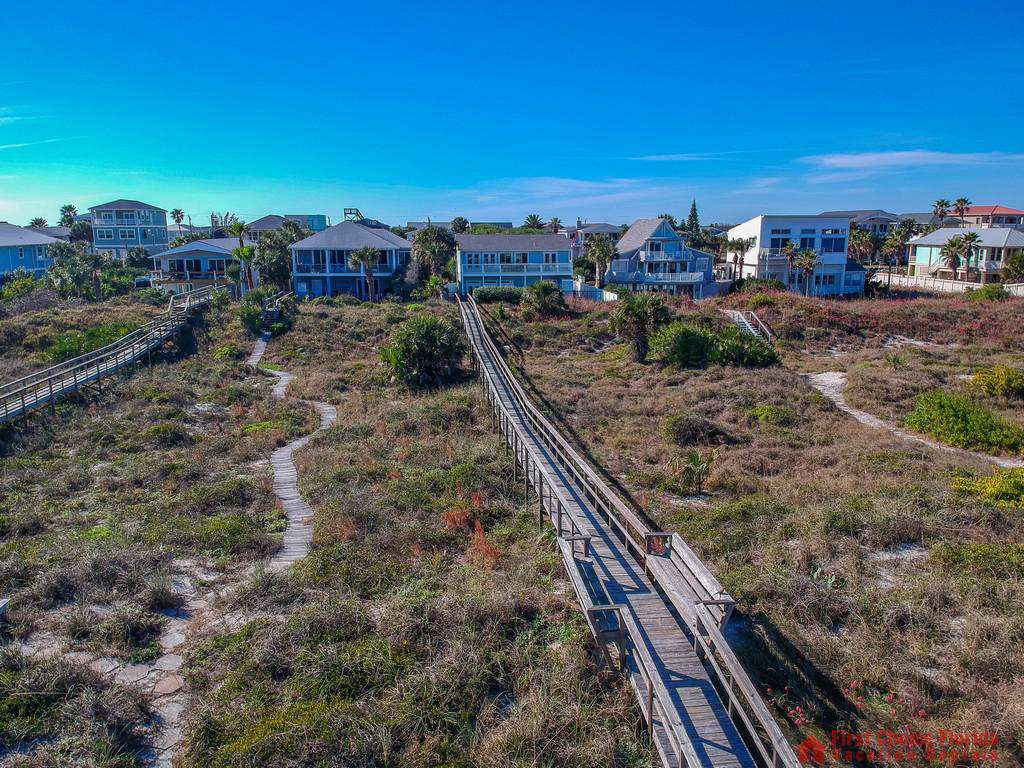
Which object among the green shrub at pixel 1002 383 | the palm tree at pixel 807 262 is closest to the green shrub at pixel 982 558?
the green shrub at pixel 1002 383

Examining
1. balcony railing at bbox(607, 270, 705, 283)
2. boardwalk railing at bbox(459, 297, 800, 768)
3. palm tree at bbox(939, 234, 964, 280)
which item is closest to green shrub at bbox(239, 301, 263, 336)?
balcony railing at bbox(607, 270, 705, 283)

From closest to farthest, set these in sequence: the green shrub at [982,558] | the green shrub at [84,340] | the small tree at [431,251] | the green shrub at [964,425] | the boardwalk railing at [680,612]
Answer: the boardwalk railing at [680,612], the green shrub at [982,558], the green shrub at [964,425], the green shrub at [84,340], the small tree at [431,251]

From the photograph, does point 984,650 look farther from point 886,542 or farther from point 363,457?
point 363,457

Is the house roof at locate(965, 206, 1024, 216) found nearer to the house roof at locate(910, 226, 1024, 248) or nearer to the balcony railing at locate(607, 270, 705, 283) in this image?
the house roof at locate(910, 226, 1024, 248)

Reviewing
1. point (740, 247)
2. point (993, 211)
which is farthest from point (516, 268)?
point (993, 211)

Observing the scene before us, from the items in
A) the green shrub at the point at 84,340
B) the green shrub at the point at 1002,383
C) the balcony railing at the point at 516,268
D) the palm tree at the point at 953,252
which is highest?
the palm tree at the point at 953,252

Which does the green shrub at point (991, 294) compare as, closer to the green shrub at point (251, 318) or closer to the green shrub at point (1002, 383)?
the green shrub at point (1002, 383)

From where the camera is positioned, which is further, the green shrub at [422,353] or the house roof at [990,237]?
the house roof at [990,237]
